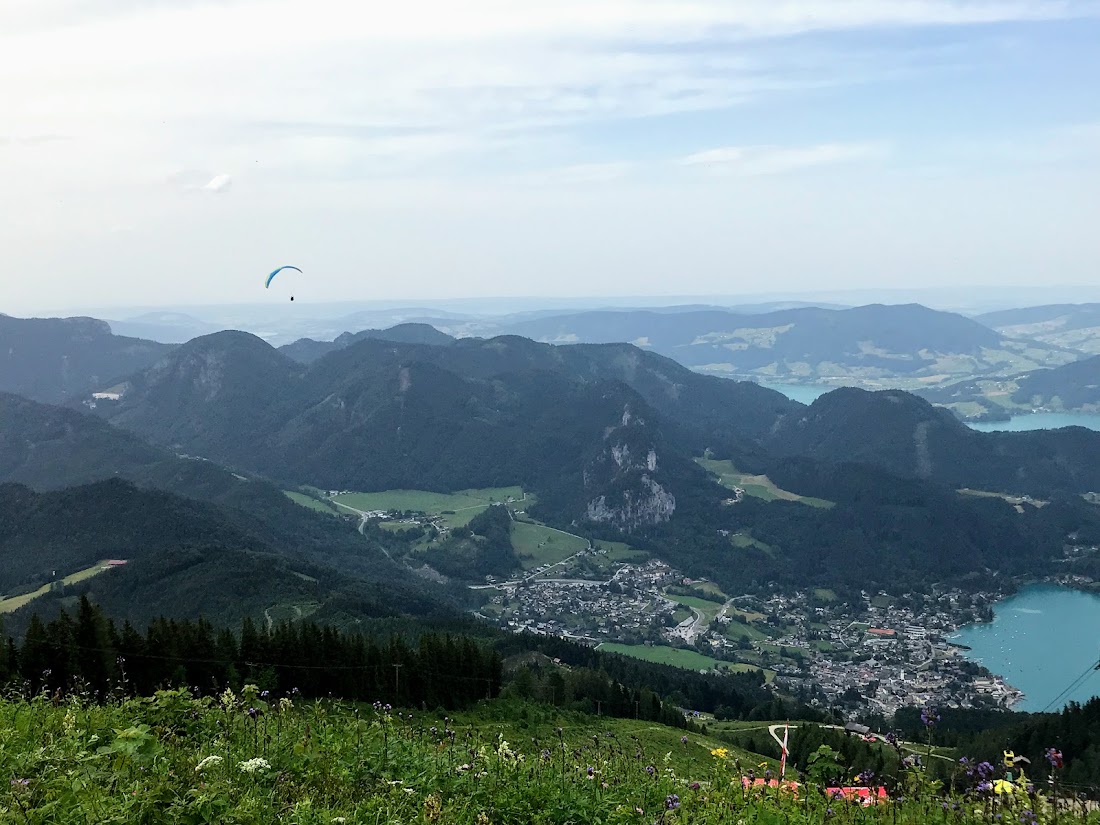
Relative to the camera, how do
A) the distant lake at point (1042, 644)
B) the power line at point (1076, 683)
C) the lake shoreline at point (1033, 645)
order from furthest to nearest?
the distant lake at point (1042, 644)
the lake shoreline at point (1033, 645)
the power line at point (1076, 683)

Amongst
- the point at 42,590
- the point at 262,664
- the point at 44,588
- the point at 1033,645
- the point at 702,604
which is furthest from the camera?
the point at 702,604

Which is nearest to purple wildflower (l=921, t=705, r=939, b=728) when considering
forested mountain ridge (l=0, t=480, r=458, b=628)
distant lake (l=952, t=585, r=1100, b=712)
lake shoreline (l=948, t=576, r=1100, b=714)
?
forested mountain ridge (l=0, t=480, r=458, b=628)

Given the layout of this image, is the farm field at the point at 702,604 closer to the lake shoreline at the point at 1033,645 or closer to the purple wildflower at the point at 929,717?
the lake shoreline at the point at 1033,645

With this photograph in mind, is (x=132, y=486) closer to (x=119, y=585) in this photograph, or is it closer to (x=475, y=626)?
(x=119, y=585)

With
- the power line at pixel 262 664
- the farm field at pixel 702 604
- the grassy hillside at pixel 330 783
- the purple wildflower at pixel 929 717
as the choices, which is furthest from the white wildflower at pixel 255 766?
the farm field at pixel 702 604

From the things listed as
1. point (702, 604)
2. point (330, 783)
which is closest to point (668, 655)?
point (702, 604)

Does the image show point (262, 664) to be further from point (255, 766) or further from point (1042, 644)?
point (1042, 644)

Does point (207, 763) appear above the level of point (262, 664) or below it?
above

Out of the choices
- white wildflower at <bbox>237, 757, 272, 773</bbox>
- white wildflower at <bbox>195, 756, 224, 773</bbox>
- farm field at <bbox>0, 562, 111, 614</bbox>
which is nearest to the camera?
white wildflower at <bbox>195, 756, 224, 773</bbox>

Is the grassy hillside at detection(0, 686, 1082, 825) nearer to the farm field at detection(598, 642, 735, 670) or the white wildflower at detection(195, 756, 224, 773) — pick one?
the white wildflower at detection(195, 756, 224, 773)
